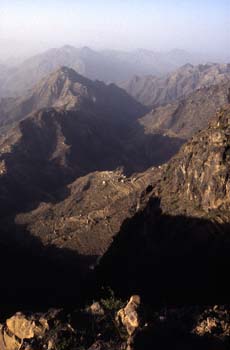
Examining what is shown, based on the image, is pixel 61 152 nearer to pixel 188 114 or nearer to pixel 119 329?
pixel 188 114

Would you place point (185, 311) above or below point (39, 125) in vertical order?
above

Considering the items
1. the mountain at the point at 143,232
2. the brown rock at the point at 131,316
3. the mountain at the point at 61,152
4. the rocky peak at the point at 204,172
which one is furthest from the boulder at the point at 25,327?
the mountain at the point at 61,152

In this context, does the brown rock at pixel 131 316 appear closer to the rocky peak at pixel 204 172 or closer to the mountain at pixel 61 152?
the rocky peak at pixel 204 172

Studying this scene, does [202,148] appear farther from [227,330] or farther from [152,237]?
[227,330]

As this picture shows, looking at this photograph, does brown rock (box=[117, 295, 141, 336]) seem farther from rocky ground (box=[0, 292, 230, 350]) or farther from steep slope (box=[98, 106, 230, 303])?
steep slope (box=[98, 106, 230, 303])

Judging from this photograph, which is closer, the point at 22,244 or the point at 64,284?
the point at 64,284

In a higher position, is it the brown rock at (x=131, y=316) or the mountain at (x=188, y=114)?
the brown rock at (x=131, y=316)

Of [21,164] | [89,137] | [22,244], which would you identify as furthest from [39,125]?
[22,244]

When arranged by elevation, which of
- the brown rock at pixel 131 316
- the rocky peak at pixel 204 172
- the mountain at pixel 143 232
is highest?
the brown rock at pixel 131 316

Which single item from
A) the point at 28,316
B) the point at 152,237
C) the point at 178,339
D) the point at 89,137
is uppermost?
the point at 178,339
